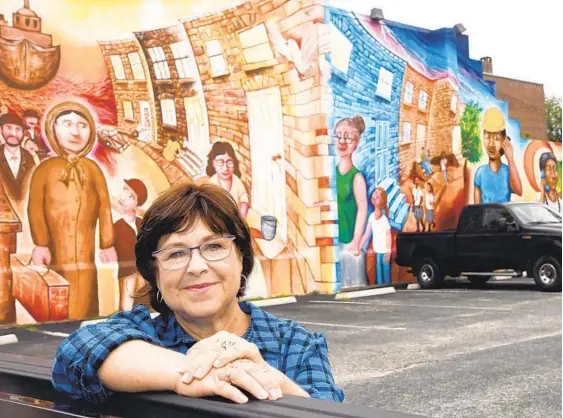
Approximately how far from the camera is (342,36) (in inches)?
677

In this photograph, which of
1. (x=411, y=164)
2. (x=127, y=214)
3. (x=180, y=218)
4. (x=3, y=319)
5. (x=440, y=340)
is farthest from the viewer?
(x=411, y=164)

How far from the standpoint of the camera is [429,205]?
19859 millimetres

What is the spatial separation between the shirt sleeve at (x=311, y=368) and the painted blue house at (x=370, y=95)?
558 inches

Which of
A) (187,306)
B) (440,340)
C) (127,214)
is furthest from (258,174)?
(187,306)

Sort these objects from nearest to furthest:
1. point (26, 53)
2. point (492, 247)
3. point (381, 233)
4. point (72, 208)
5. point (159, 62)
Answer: point (26, 53)
point (72, 208)
point (159, 62)
point (492, 247)
point (381, 233)

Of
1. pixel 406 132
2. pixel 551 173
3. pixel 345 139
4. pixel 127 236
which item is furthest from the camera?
pixel 551 173

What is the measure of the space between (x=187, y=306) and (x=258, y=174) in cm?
1335

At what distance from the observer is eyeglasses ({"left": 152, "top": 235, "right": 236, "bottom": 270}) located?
2105 millimetres

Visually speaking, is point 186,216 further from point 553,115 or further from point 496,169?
point 553,115

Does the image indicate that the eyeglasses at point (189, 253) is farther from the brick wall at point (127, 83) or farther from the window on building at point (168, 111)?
the window on building at point (168, 111)

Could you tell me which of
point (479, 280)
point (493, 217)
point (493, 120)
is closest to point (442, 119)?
point (493, 120)

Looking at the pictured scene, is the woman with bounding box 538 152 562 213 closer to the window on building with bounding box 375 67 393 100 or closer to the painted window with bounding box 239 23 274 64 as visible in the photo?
the window on building with bounding box 375 67 393 100

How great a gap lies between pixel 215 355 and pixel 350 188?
15.6 meters

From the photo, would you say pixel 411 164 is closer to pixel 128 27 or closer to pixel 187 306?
pixel 128 27
